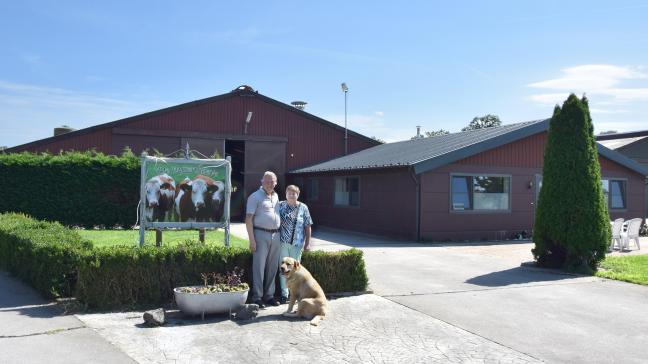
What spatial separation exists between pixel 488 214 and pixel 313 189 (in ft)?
28.6

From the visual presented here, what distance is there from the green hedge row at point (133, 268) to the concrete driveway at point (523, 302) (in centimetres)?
93

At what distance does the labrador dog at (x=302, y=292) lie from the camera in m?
6.68

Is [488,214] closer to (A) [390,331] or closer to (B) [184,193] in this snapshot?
(B) [184,193]

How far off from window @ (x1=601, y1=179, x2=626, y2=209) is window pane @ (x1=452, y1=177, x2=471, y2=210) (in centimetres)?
646

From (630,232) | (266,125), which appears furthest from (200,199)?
(266,125)

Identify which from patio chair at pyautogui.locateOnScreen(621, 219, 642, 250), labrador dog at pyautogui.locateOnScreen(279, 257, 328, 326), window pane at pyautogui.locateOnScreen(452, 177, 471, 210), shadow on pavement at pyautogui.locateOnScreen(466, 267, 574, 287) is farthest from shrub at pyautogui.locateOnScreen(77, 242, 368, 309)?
patio chair at pyautogui.locateOnScreen(621, 219, 642, 250)

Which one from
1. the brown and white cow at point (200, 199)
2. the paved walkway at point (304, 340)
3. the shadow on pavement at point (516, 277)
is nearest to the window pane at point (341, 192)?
the shadow on pavement at point (516, 277)

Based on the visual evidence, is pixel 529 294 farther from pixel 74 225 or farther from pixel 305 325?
pixel 74 225

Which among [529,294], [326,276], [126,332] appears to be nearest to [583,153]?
[529,294]

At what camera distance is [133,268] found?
7.04 m

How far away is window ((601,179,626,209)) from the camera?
786 inches

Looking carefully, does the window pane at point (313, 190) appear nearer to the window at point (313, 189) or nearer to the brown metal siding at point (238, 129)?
the window at point (313, 189)

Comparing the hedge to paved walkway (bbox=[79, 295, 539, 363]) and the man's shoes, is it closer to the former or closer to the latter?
paved walkway (bbox=[79, 295, 539, 363])

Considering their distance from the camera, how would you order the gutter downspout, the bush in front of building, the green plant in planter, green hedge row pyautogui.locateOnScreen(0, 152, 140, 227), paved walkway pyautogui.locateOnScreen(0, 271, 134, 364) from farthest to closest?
green hedge row pyautogui.locateOnScreen(0, 152, 140, 227) < the gutter downspout < the bush in front of building < the green plant in planter < paved walkway pyautogui.locateOnScreen(0, 271, 134, 364)
